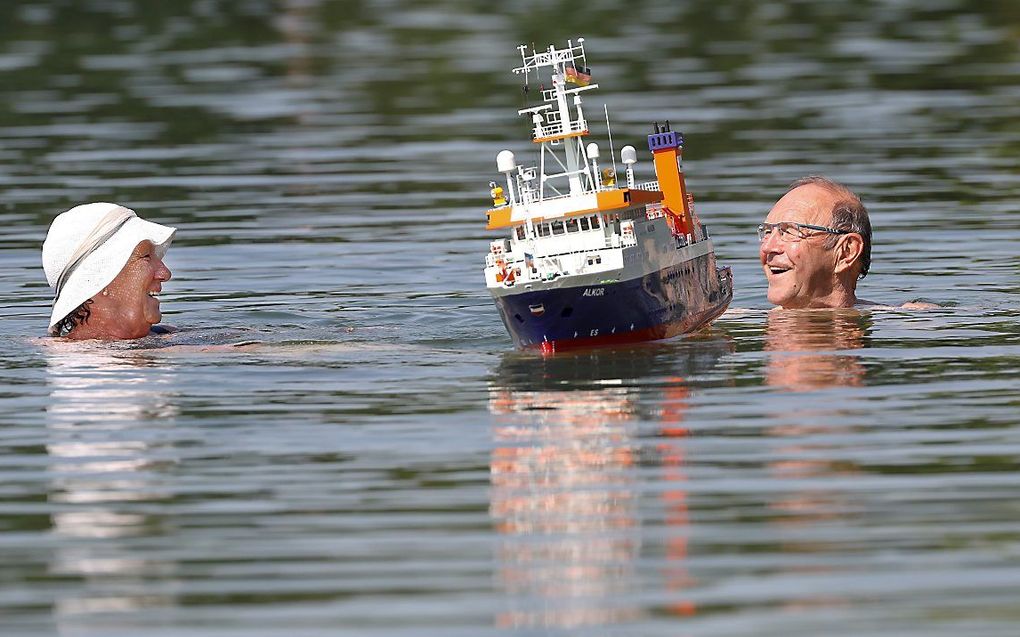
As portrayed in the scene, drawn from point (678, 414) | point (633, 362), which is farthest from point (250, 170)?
point (678, 414)

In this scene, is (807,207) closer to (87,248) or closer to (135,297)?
(135,297)

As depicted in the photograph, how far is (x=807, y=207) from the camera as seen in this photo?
16203mm

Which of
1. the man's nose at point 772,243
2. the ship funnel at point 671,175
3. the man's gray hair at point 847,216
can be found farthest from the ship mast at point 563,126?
the man's gray hair at point 847,216

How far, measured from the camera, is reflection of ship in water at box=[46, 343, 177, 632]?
8711 millimetres

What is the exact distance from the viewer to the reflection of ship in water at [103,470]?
8.71m

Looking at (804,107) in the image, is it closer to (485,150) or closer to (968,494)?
(485,150)

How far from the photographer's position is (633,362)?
44.7 ft

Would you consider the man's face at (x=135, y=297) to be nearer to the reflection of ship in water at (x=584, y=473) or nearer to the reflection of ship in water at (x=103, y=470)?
the reflection of ship in water at (x=103, y=470)

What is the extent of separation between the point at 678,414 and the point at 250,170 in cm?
1600

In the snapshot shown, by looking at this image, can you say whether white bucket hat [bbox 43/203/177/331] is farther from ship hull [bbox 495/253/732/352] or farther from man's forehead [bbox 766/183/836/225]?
man's forehead [bbox 766/183/836/225]

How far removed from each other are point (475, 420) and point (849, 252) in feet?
18.0

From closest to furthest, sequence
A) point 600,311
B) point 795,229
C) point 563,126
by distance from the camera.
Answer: point 600,311 < point 563,126 < point 795,229

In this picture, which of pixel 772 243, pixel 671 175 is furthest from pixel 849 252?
pixel 671 175

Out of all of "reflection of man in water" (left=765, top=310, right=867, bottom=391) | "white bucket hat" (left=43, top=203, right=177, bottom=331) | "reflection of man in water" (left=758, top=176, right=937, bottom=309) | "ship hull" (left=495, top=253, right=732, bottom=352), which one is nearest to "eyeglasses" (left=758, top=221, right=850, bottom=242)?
A: "reflection of man in water" (left=758, top=176, right=937, bottom=309)
